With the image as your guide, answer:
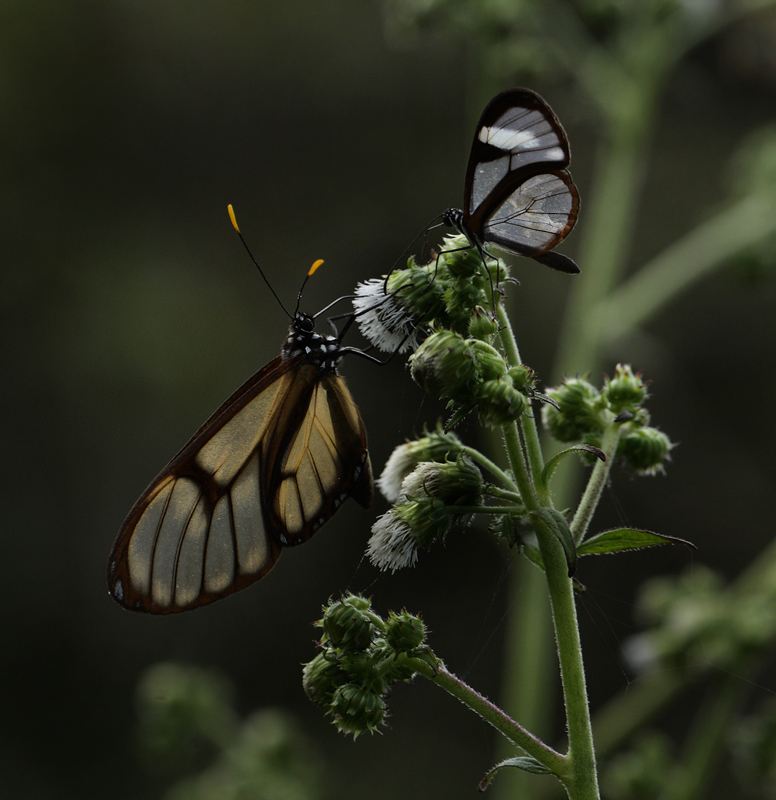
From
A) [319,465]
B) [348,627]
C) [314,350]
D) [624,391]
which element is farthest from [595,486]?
[314,350]

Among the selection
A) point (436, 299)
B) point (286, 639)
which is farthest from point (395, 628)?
point (286, 639)

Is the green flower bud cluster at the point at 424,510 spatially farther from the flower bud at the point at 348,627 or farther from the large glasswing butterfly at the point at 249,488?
the large glasswing butterfly at the point at 249,488

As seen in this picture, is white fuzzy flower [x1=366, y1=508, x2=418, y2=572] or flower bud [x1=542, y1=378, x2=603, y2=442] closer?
white fuzzy flower [x1=366, y1=508, x2=418, y2=572]

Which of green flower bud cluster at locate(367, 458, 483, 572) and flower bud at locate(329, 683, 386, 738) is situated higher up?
green flower bud cluster at locate(367, 458, 483, 572)

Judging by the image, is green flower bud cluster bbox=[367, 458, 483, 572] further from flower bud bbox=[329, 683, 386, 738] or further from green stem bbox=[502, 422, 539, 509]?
flower bud bbox=[329, 683, 386, 738]

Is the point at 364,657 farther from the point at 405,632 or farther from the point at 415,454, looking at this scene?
the point at 415,454

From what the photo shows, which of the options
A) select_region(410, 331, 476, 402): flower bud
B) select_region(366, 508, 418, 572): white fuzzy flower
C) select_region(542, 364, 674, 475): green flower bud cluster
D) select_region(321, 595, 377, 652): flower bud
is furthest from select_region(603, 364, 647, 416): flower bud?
select_region(321, 595, 377, 652): flower bud

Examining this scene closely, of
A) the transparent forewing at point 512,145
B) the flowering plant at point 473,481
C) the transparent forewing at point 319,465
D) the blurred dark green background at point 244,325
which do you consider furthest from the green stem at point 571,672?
the blurred dark green background at point 244,325
